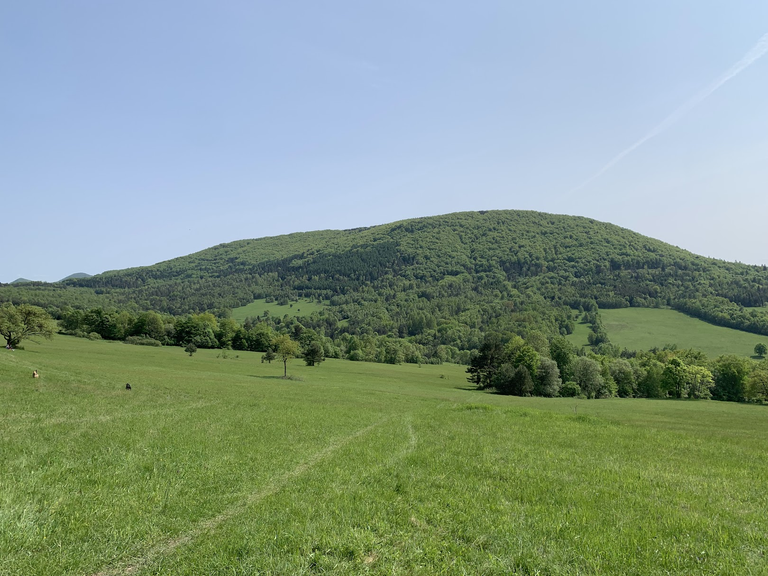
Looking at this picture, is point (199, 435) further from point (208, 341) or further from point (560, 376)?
point (208, 341)

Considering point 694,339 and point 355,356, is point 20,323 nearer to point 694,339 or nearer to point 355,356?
point 355,356

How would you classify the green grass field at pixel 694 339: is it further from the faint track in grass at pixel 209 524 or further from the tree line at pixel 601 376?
the faint track in grass at pixel 209 524

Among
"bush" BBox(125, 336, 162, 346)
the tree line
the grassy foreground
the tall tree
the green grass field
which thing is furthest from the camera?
the green grass field

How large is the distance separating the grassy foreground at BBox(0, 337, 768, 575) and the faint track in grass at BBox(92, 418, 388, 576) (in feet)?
0.18

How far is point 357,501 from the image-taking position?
12.3 m

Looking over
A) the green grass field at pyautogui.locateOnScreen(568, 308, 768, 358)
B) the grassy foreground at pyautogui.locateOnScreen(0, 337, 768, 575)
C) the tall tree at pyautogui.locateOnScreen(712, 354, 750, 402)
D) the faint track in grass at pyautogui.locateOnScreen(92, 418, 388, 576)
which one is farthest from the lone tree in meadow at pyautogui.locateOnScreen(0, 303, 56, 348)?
the green grass field at pyautogui.locateOnScreen(568, 308, 768, 358)

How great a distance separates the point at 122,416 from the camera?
1010 inches

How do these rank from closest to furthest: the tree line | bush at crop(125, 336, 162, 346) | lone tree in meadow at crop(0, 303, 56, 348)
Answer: lone tree in meadow at crop(0, 303, 56, 348) → the tree line → bush at crop(125, 336, 162, 346)

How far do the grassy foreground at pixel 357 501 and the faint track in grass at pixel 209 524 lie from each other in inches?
2.2

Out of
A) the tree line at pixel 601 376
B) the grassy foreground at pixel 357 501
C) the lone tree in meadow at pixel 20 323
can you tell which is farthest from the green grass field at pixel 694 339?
the lone tree in meadow at pixel 20 323

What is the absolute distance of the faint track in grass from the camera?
863 centimetres

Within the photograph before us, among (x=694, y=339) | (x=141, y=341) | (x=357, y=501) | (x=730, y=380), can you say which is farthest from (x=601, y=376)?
(x=141, y=341)

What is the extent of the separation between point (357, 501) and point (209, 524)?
4.11 metres

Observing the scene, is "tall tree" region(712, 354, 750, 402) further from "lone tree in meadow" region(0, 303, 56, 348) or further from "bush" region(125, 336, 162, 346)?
"bush" region(125, 336, 162, 346)
